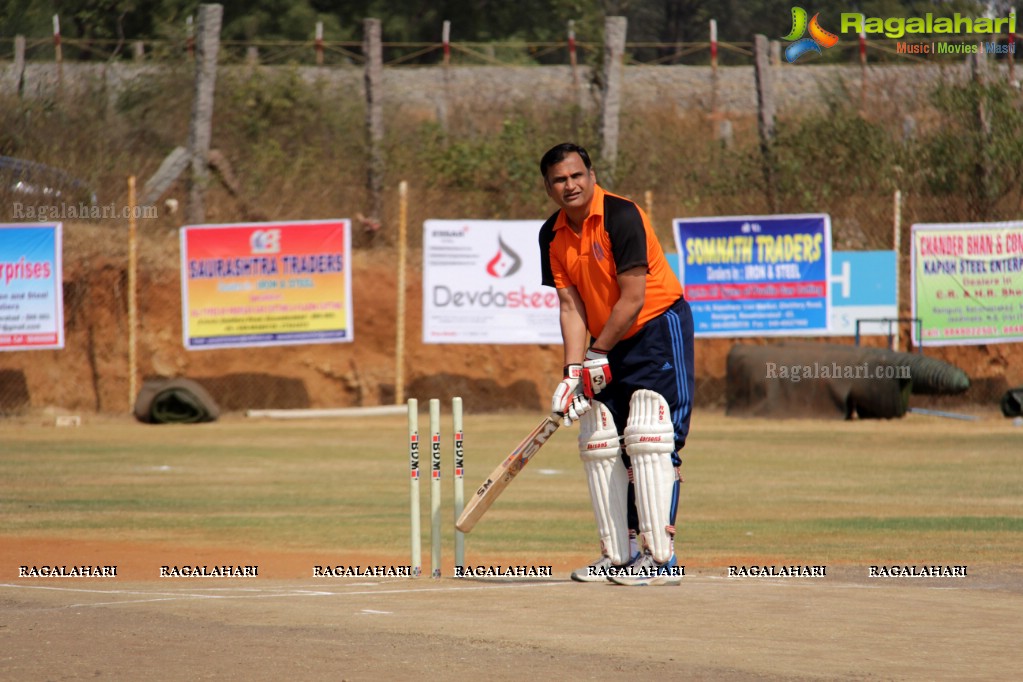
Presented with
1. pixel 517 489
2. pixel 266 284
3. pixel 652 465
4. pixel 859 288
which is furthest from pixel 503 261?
pixel 652 465

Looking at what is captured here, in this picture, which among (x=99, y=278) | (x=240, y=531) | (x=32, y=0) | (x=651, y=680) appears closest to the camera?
(x=651, y=680)

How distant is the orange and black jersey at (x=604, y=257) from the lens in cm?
745

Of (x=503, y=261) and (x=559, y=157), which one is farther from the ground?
(x=559, y=157)

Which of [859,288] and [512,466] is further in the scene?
[859,288]

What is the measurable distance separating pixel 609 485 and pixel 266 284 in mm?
14949

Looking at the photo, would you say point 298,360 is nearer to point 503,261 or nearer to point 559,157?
point 503,261

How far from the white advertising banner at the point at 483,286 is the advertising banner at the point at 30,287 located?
5.36m

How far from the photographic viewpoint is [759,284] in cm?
2230

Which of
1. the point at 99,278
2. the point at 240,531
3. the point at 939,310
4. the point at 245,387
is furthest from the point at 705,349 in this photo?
the point at 240,531

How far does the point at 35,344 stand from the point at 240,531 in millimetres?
10157

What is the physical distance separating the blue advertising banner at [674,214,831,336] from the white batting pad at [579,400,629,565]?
14794 millimetres

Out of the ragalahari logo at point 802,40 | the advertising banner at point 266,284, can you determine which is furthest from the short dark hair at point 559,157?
the ragalahari logo at point 802,40

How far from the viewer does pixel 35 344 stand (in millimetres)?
20875

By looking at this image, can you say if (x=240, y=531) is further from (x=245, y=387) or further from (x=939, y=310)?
(x=939, y=310)
